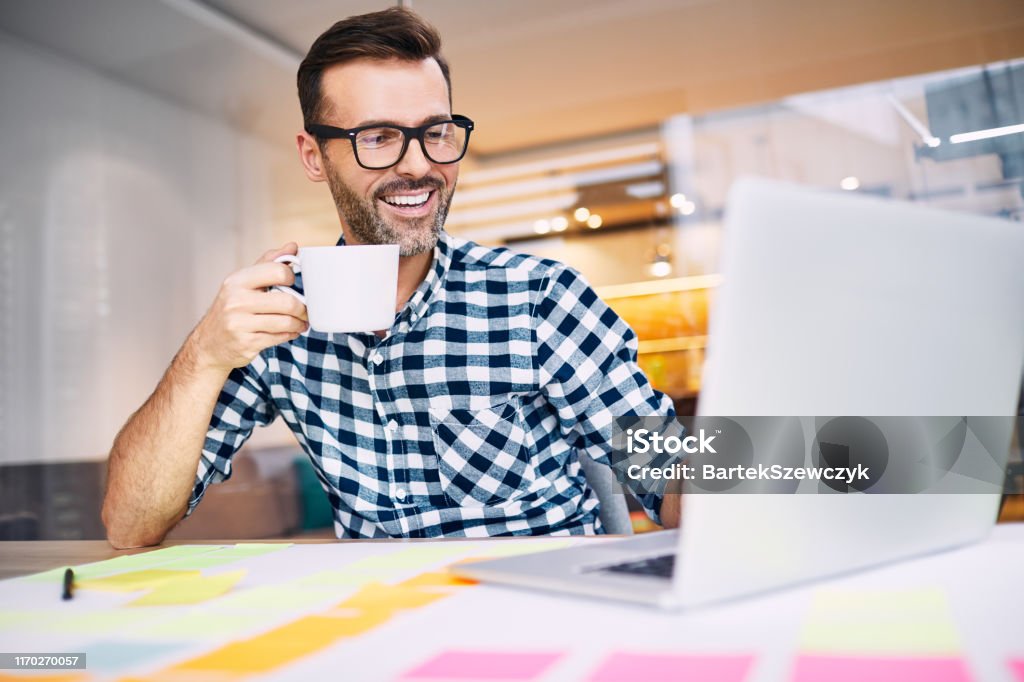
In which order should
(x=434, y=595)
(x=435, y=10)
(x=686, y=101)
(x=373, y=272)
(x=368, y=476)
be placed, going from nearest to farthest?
(x=434, y=595), (x=373, y=272), (x=368, y=476), (x=435, y=10), (x=686, y=101)

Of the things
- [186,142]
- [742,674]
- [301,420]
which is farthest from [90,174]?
[742,674]

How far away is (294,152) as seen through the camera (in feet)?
13.9

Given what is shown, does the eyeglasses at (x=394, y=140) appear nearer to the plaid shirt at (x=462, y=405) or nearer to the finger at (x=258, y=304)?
the plaid shirt at (x=462, y=405)

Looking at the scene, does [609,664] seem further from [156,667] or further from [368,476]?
[368,476]

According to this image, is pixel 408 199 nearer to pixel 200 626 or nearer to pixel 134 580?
pixel 134 580

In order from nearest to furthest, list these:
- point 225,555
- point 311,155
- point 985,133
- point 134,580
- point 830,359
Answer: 1. point 830,359
2. point 134,580
3. point 225,555
4. point 311,155
5. point 985,133

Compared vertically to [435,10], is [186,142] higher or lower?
lower

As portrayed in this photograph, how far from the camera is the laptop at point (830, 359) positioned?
427 millimetres

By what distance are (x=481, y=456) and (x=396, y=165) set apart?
1.40 feet

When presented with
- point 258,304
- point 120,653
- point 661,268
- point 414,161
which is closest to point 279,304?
point 258,304

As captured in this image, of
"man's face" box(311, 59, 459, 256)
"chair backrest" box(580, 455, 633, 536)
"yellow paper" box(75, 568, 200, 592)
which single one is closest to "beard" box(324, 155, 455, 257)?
"man's face" box(311, 59, 459, 256)

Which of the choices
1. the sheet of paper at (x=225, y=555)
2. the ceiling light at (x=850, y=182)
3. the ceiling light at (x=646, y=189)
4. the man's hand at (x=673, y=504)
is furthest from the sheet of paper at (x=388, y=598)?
the ceiling light at (x=646, y=189)

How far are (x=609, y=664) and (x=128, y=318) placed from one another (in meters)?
3.40

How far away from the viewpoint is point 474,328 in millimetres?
1139
